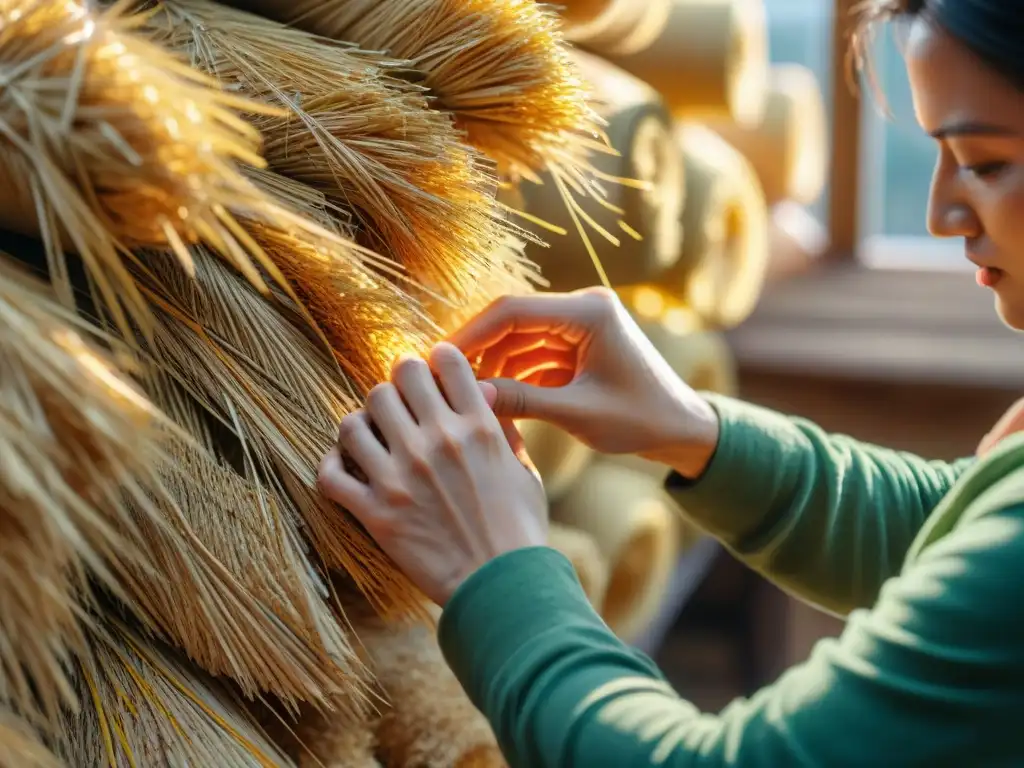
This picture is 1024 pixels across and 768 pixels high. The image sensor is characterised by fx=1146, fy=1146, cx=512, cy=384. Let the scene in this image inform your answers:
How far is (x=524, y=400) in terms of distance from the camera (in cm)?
61

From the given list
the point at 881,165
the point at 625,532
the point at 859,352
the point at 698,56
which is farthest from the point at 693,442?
the point at 881,165

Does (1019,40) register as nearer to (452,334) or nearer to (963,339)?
(452,334)

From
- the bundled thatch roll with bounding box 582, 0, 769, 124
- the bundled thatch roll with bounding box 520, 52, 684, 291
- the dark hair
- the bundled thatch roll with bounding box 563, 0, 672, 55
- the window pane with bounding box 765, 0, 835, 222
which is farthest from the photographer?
the window pane with bounding box 765, 0, 835, 222

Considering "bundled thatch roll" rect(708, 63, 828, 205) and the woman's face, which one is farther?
"bundled thatch roll" rect(708, 63, 828, 205)

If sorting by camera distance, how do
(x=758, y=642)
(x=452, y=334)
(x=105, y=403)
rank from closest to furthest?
(x=105, y=403)
(x=452, y=334)
(x=758, y=642)

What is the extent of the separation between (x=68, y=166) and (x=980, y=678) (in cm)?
39

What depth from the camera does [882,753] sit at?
1.44ft

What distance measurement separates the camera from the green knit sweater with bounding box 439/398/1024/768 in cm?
44


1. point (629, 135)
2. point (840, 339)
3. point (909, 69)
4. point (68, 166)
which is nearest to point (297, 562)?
point (68, 166)

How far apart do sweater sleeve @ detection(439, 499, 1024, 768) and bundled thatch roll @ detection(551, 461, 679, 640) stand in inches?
30.1

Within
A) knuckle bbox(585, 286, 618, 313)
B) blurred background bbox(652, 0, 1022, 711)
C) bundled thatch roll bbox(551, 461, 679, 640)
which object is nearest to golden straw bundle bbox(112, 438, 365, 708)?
knuckle bbox(585, 286, 618, 313)

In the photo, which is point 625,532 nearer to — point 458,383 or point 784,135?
point 458,383

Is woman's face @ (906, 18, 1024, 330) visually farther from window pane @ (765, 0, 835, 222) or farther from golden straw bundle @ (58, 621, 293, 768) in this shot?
window pane @ (765, 0, 835, 222)

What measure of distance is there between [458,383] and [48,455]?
0.66 feet
